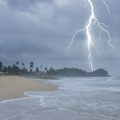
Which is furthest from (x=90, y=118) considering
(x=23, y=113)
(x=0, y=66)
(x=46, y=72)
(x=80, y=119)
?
(x=46, y=72)

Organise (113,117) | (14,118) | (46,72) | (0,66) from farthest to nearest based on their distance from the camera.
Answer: (46,72)
(0,66)
(113,117)
(14,118)

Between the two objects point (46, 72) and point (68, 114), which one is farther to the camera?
point (46, 72)

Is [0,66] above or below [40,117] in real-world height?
above

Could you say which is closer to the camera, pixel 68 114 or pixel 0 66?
pixel 68 114

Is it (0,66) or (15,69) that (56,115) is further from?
(15,69)

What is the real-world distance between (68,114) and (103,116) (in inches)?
56.0

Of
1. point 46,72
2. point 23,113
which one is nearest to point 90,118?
point 23,113

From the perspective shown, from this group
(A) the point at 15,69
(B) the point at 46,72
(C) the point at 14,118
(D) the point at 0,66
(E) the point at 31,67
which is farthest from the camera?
(B) the point at 46,72

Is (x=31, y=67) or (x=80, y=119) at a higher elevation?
(x=31, y=67)

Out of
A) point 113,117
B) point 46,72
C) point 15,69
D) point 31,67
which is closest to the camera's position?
point 113,117

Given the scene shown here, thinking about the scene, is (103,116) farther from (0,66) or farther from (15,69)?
(15,69)

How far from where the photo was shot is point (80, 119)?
12805 mm

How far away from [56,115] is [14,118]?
188cm

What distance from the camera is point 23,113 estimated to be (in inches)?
549
